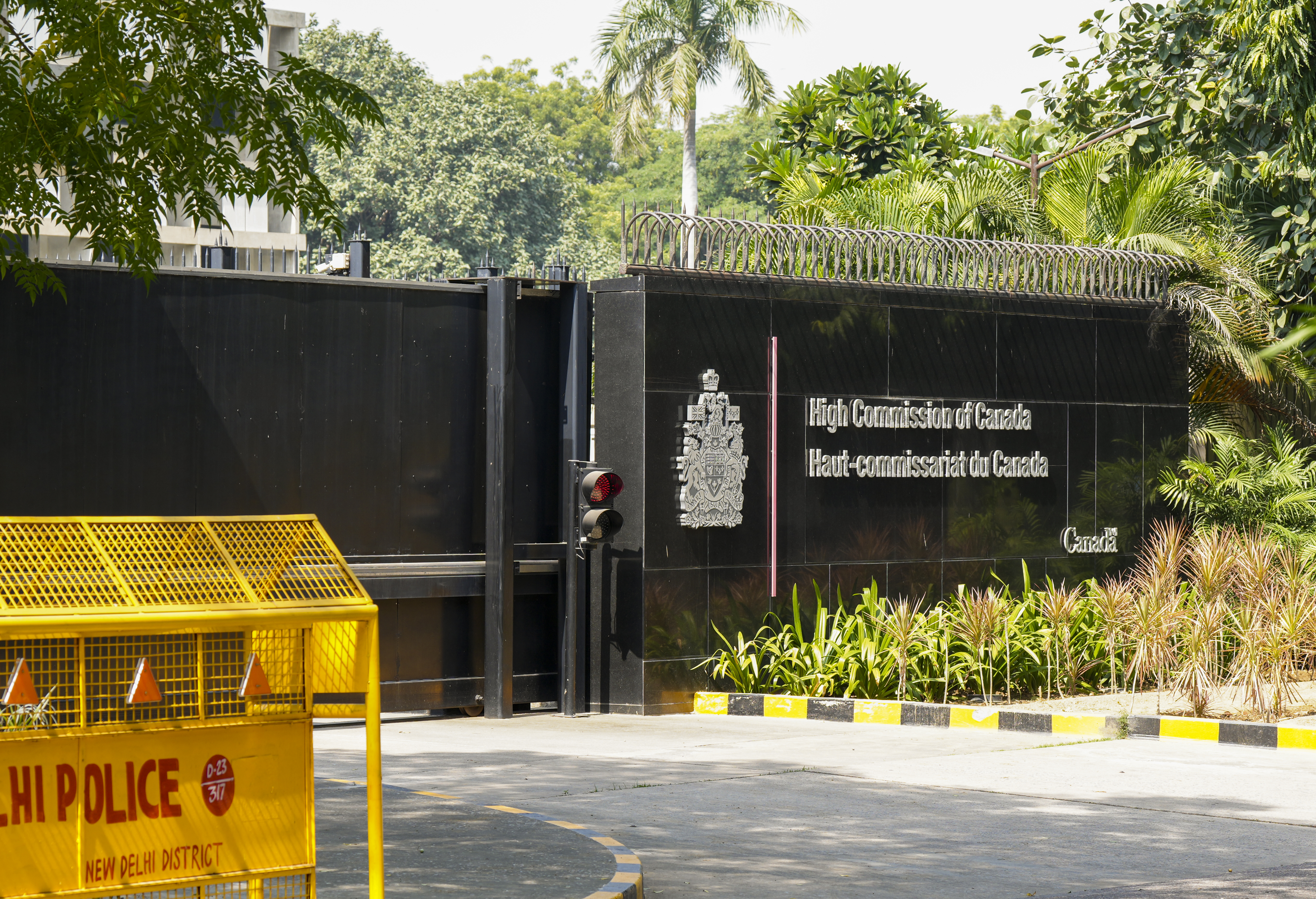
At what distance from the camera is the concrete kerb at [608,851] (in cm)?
618

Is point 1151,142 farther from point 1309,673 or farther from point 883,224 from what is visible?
point 1309,673

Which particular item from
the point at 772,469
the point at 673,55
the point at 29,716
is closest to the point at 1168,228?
the point at 772,469

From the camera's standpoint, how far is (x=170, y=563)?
16.8ft

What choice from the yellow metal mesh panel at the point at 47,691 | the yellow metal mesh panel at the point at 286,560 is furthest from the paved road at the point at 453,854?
the yellow metal mesh panel at the point at 47,691

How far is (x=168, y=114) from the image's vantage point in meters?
7.24

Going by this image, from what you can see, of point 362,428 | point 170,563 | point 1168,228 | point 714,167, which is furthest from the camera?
point 714,167

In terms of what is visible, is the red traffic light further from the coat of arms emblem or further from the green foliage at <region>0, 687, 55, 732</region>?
the green foliage at <region>0, 687, 55, 732</region>

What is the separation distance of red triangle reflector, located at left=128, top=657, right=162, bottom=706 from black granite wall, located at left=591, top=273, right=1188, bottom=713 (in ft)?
26.1

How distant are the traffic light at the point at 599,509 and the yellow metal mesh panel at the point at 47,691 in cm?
715

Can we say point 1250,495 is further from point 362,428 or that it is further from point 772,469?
point 362,428

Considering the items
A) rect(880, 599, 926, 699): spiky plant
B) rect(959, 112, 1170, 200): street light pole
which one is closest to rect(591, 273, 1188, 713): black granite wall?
rect(880, 599, 926, 699): spiky plant

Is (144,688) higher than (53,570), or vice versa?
(53,570)

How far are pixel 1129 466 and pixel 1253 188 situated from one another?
4116mm

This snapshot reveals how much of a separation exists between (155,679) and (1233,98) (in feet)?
50.2
